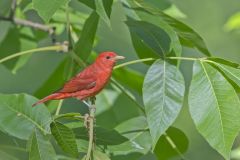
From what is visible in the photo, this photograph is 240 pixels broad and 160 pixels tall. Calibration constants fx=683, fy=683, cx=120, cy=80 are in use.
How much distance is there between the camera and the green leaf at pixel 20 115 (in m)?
2.18

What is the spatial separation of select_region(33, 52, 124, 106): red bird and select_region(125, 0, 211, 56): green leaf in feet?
0.97

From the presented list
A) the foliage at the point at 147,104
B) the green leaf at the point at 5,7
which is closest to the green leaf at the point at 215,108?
the foliage at the point at 147,104

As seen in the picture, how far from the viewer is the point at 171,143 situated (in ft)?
8.27

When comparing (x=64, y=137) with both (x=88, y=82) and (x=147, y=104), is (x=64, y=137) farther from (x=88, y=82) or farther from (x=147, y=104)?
(x=88, y=82)

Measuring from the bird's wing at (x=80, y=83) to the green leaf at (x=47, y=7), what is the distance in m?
0.58

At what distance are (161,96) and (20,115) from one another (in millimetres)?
470

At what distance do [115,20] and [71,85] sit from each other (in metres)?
12.5

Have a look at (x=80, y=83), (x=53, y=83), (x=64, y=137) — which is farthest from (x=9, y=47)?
(x=64, y=137)

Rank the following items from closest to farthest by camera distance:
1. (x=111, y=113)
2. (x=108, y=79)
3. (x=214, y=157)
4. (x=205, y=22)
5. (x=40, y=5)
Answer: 1. (x=40, y=5)
2. (x=108, y=79)
3. (x=111, y=113)
4. (x=214, y=157)
5. (x=205, y=22)

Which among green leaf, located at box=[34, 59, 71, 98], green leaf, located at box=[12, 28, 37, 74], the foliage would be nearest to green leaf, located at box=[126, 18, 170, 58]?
the foliage

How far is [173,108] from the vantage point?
206 centimetres

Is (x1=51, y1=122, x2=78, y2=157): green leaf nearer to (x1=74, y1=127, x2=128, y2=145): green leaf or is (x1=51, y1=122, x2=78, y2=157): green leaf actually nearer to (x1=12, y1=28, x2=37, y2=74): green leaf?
(x1=74, y1=127, x2=128, y2=145): green leaf

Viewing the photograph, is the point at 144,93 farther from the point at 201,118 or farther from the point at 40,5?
the point at 40,5

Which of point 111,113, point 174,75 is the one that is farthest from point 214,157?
point 174,75
